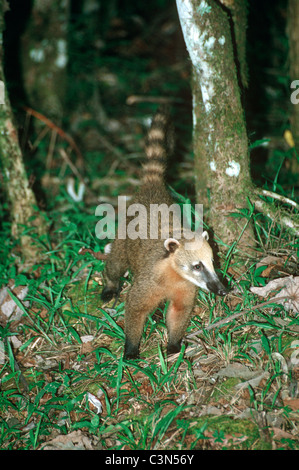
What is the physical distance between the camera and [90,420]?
9.45 feet

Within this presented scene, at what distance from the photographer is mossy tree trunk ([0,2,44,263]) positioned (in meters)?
4.34

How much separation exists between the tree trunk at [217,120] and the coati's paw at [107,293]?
1097mm

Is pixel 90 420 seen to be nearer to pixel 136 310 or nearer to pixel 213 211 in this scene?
pixel 136 310

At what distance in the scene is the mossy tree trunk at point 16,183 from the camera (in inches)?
171

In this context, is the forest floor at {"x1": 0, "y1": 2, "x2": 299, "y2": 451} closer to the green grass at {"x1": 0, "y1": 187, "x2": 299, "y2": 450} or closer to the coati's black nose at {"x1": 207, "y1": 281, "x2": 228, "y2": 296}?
the green grass at {"x1": 0, "y1": 187, "x2": 299, "y2": 450}

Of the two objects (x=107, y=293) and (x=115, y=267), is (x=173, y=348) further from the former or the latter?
(x=115, y=267)

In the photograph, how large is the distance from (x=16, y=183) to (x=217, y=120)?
7.43 feet

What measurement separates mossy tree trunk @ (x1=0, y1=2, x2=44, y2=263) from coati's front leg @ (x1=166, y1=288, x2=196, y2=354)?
1869mm

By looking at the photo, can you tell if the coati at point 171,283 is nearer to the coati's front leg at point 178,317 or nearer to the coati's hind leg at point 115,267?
the coati's front leg at point 178,317

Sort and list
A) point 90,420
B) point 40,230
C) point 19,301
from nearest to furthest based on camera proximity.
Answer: point 90,420 < point 19,301 < point 40,230

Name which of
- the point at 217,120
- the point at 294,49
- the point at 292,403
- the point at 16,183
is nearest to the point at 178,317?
the point at 292,403

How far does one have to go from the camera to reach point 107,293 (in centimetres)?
394
